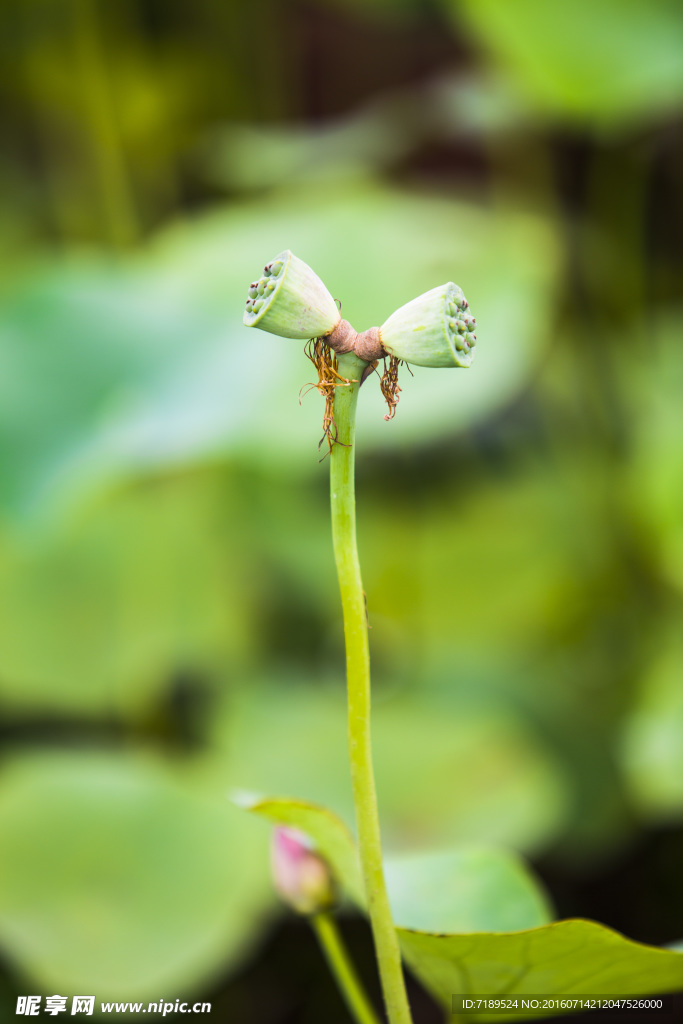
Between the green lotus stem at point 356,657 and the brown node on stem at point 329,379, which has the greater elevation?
the brown node on stem at point 329,379

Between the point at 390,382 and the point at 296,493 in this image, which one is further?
the point at 296,493

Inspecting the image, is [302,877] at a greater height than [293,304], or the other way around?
[293,304]

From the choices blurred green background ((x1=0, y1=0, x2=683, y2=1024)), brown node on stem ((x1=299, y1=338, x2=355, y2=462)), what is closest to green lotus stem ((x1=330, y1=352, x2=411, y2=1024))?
brown node on stem ((x1=299, y1=338, x2=355, y2=462))

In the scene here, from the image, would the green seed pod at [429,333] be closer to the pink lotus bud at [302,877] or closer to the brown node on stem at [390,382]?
the brown node on stem at [390,382]

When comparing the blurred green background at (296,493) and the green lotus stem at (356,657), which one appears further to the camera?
the blurred green background at (296,493)

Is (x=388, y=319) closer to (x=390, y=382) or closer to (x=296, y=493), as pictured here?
(x=390, y=382)

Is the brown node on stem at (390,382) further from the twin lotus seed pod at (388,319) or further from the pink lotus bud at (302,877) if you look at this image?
the pink lotus bud at (302,877)

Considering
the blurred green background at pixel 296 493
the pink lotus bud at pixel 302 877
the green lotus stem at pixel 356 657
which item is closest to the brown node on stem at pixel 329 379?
the green lotus stem at pixel 356 657

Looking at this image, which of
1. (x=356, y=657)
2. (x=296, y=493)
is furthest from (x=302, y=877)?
(x=296, y=493)

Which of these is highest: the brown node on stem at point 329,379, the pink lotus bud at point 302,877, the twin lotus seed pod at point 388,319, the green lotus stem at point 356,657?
the twin lotus seed pod at point 388,319
